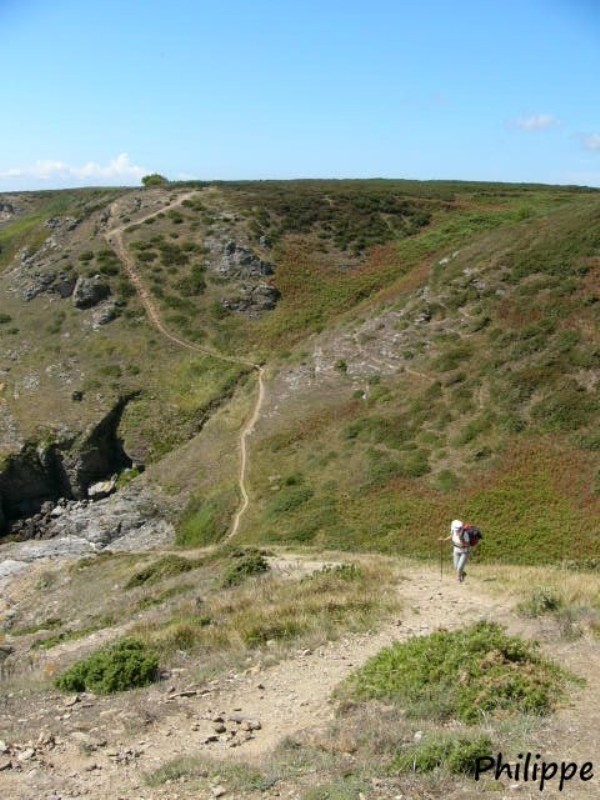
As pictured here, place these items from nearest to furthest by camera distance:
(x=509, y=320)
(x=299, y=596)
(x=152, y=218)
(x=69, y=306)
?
(x=299, y=596) → (x=509, y=320) → (x=69, y=306) → (x=152, y=218)

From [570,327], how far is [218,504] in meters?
26.3

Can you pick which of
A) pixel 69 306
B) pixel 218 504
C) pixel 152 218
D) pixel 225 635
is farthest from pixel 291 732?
pixel 152 218

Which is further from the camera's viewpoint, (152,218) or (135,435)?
(152,218)

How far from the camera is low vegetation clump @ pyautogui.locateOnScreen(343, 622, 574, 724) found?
44.1 feet

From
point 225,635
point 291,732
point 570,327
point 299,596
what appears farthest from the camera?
point 570,327

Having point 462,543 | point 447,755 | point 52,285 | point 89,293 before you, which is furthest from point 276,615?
point 52,285

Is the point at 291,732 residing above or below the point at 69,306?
below

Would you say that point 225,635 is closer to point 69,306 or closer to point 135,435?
point 135,435

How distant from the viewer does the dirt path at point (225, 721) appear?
12.0m

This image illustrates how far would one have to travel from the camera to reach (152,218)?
95.0 metres

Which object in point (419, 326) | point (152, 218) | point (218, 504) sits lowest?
point (218, 504)

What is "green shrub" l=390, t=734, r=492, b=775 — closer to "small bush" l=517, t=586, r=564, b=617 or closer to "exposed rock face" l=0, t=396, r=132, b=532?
"small bush" l=517, t=586, r=564, b=617

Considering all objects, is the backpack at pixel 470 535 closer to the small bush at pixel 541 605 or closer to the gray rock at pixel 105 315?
the small bush at pixel 541 605

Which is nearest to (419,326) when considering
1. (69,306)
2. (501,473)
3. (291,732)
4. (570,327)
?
(570,327)
